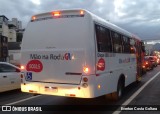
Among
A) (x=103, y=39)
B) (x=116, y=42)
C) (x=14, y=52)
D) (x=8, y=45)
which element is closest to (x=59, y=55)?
(x=103, y=39)

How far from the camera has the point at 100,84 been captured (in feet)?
Answer: 26.4

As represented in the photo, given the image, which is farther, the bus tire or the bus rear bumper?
the bus tire

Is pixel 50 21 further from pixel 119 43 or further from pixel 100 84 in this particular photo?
pixel 119 43

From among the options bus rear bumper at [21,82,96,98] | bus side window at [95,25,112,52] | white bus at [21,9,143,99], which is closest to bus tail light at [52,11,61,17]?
white bus at [21,9,143,99]

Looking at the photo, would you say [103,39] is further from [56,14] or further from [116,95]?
[116,95]

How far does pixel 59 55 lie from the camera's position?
791cm

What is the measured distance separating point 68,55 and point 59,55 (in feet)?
1.03

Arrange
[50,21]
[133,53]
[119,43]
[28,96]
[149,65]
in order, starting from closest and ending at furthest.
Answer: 1. [50,21]
2. [119,43]
3. [28,96]
4. [133,53]
5. [149,65]

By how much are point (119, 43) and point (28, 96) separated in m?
4.39

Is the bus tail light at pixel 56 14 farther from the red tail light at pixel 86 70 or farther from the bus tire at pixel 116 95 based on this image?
the bus tire at pixel 116 95

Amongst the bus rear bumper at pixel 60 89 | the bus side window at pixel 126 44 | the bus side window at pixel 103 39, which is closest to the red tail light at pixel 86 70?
the bus rear bumper at pixel 60 89

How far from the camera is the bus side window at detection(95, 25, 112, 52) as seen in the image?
8.07 meters

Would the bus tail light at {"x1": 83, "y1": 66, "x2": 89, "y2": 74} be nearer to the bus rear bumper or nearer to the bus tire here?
the bus rear bumper

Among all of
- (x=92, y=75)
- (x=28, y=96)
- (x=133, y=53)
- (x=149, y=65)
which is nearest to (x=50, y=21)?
(x=92, y=75)
